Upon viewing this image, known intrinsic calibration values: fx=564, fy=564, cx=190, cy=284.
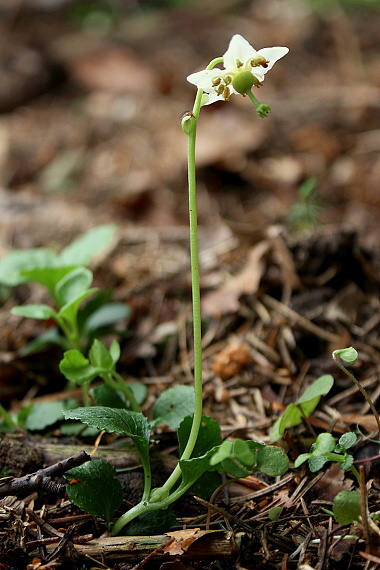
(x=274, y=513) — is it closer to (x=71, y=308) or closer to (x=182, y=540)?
(x=182, y=540)

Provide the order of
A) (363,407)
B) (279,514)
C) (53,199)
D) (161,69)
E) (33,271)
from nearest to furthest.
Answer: (279,514), (363,407), (33,271), (53,199), (161,69)

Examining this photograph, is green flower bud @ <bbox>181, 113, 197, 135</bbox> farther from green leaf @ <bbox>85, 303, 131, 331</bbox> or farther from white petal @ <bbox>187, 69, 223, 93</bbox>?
green leaf @ <bbox>85, 303, 131, 331</bbox>

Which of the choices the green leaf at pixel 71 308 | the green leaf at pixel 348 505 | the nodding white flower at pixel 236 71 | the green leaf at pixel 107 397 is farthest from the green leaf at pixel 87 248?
the green leaf at pixel 348 505

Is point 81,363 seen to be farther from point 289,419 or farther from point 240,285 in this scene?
point 240,285

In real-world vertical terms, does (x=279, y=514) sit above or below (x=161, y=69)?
below

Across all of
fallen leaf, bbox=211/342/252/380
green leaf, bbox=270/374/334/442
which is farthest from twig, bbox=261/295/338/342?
green leaf, bbox=270/374/334/442

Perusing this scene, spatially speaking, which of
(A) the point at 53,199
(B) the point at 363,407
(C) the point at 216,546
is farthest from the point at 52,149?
(C) the point at 216,546

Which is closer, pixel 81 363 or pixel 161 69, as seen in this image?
pixel 81 363
